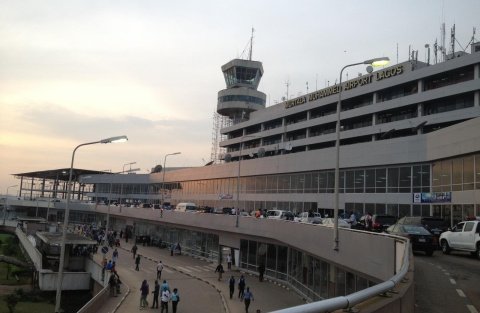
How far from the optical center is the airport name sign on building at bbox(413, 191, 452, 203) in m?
39.8

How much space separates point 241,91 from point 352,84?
1711 inches

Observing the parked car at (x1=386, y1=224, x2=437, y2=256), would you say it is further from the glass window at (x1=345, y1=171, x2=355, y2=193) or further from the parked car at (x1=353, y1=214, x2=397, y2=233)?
the glass window at (x1=345, y1=171, x2=355, y2=193)

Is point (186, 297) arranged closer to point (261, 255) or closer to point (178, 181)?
point (261, 255)

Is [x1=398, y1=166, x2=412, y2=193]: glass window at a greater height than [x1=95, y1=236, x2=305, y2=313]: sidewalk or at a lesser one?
greater

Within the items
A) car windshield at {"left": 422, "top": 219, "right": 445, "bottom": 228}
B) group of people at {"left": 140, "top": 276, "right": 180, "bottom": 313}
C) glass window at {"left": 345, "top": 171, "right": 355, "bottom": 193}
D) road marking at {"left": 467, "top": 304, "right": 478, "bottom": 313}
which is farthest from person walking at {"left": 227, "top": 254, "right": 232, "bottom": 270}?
road marking at {"left": 467, "top": 304, "right": 478, "bottom": 313}

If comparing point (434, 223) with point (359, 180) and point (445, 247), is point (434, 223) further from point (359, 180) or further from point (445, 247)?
point (359, 180)

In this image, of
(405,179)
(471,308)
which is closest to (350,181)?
(405,179)

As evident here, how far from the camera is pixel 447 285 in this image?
45.7 ft

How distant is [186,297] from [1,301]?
1963cm

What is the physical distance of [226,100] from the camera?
11225 centimetres

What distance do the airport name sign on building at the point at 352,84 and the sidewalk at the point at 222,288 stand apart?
27.6 m

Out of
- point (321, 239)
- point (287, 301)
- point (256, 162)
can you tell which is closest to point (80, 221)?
point (256, 162)

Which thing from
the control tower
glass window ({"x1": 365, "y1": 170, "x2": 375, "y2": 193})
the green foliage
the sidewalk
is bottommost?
the green foliage

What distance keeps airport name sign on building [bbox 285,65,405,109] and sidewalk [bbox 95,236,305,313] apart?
90.5 feet
